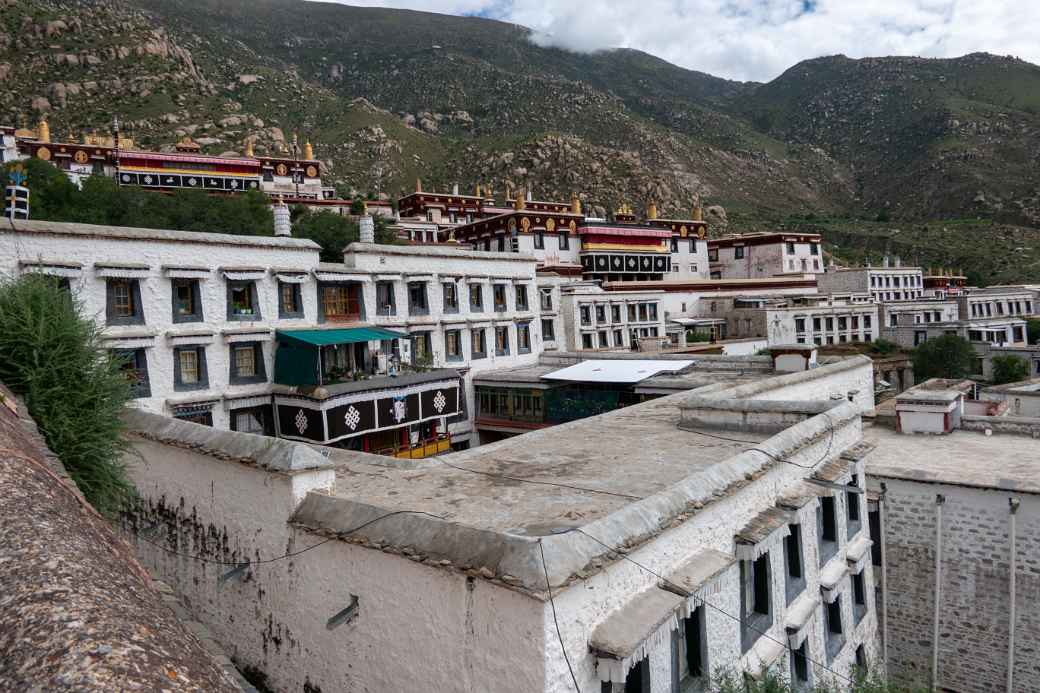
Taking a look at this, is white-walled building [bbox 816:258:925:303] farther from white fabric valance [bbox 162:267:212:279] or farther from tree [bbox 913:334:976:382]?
white fabric valance [bbox 162:267:212:279]

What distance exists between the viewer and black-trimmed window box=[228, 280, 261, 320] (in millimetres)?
22500

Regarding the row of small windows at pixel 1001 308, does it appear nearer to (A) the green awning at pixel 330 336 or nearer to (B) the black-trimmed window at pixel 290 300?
(A) the green awning at pixel 330 336

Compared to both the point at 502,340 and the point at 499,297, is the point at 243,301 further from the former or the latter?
the point at 499,297

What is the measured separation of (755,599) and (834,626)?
376cm

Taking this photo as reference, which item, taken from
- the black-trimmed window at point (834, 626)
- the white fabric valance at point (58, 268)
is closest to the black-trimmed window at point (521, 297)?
the white fabric valance at point (58, 268)

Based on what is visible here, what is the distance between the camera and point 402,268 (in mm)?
27859

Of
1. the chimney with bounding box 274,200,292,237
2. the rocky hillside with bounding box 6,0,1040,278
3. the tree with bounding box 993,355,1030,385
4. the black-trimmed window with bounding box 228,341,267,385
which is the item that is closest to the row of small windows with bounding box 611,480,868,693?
the black-trimmed window with bounding box 228,341,267,385

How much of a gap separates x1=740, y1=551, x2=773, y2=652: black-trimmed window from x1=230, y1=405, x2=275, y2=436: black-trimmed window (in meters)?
18.0

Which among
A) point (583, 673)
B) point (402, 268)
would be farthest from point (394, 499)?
point (402, 268)

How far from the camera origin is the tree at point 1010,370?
49625 mm

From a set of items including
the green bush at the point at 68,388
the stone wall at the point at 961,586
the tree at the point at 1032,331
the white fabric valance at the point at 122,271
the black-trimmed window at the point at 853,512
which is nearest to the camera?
the green bush at the point at 68,388

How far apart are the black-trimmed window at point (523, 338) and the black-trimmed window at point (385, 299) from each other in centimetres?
749

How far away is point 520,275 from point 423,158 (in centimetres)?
8883

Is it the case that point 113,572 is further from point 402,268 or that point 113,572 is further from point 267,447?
point 402,268
